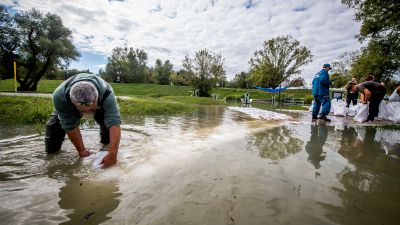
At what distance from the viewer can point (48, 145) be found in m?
3.36

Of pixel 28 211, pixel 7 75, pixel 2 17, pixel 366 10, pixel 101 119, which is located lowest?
pixel 28 211

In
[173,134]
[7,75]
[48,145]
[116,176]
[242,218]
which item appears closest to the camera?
[242,218]

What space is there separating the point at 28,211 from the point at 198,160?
186 cm

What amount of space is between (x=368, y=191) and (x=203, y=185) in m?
1.56

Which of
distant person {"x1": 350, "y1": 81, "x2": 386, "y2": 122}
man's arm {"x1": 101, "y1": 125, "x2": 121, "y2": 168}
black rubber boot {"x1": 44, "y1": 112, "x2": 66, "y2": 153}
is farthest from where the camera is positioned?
distant person {"x1": 350, "y1": 81, "x2": 386, "y2": 122}

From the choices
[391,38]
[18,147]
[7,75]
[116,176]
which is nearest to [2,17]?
[7,75]

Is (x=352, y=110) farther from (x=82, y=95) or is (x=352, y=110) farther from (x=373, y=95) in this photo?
(x=82, y=95)

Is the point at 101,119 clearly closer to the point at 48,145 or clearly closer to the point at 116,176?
the point at 48,145

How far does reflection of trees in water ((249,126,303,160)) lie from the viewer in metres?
→ 3.44

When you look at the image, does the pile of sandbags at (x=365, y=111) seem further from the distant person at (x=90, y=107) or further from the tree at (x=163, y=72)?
the tree at (x=163, y=72)

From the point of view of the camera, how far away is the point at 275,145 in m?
4.04

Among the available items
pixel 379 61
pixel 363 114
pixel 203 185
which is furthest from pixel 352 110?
pixel 203 185

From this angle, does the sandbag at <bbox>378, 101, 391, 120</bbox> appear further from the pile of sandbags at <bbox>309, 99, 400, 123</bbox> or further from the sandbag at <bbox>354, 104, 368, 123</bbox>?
the sandbag at <bbox>354, 104, 368, 123</bbox>

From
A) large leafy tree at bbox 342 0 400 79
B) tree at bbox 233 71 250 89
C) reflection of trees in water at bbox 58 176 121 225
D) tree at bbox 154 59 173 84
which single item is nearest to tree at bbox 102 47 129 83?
tree at bbox 154 59 173 84
